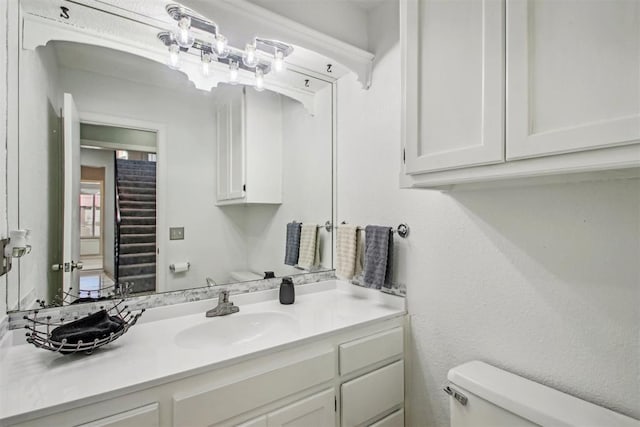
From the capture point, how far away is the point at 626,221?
891mm

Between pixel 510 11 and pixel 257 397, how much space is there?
4.54 ft

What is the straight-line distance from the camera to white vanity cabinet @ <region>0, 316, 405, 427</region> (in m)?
0.81

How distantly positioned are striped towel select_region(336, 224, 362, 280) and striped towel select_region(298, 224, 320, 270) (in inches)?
7.2

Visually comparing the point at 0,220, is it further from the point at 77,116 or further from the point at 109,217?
the point at 77,116

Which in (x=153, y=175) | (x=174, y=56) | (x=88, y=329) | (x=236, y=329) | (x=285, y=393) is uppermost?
(x=174, y=56)

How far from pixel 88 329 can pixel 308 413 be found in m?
0.81

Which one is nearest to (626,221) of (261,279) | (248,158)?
(261,279)

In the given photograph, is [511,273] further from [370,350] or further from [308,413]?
[308,413]

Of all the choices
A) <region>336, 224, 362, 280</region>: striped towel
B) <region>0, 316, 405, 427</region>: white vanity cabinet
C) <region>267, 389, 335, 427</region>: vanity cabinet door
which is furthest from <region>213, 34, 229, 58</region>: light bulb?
<region>267, 389, 335, 427</region>: vanity cabinet door

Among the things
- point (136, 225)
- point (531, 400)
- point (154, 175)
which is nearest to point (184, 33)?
point (154, 175)

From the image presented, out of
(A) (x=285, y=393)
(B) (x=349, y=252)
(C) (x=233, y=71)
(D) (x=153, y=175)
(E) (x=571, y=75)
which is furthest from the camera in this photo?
(B) (x=349, y=252)

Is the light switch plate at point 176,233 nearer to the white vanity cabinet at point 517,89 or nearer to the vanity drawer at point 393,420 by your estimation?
the white vanity cabinet at point 517,89

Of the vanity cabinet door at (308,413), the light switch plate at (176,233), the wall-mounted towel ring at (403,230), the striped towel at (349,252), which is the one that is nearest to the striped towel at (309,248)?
the striped towel at (349,252)

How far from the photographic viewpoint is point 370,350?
4.29 ft
